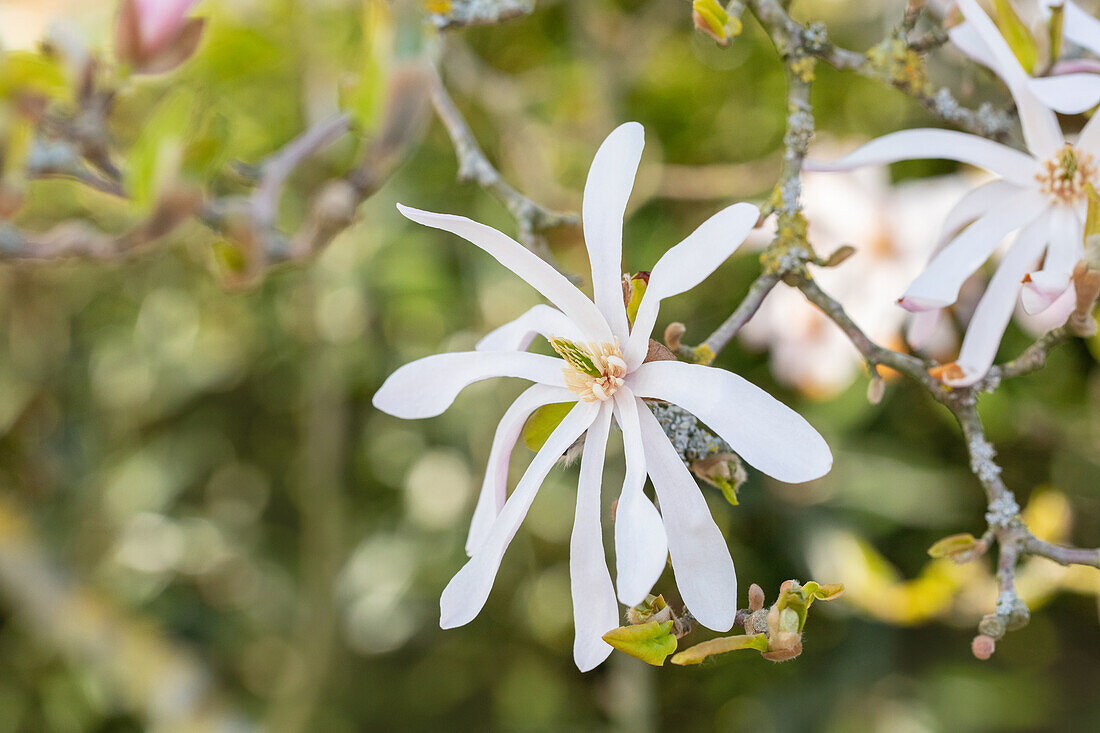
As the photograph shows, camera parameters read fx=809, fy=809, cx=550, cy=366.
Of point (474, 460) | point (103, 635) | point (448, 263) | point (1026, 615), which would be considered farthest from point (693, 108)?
point (103, 635)

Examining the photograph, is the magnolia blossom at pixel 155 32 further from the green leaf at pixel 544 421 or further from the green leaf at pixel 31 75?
the green leaf at pixel 544 421

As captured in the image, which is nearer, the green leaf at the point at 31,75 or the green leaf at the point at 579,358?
the green leaf at the point at 579,358

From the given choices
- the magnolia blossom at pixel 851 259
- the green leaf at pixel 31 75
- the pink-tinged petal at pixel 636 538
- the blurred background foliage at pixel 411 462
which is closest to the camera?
the pink-tinged petal at pixel 636 538

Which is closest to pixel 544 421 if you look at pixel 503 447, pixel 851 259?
pixel 503 447

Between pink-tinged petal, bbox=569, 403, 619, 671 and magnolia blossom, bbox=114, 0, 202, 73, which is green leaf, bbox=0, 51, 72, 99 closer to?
magnolia blossom, bbox=114, 0, 202, 73

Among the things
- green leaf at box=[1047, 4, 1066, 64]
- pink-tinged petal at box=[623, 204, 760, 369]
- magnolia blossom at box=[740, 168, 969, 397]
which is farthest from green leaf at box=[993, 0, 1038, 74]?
magnolia blossom at box=[740, 168, 969, 397]

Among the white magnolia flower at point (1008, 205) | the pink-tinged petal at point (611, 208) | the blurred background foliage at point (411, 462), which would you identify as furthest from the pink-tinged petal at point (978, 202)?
the blurred background foliage at point (411, 462)

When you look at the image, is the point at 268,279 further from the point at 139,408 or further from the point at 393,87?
the point at 393,87
